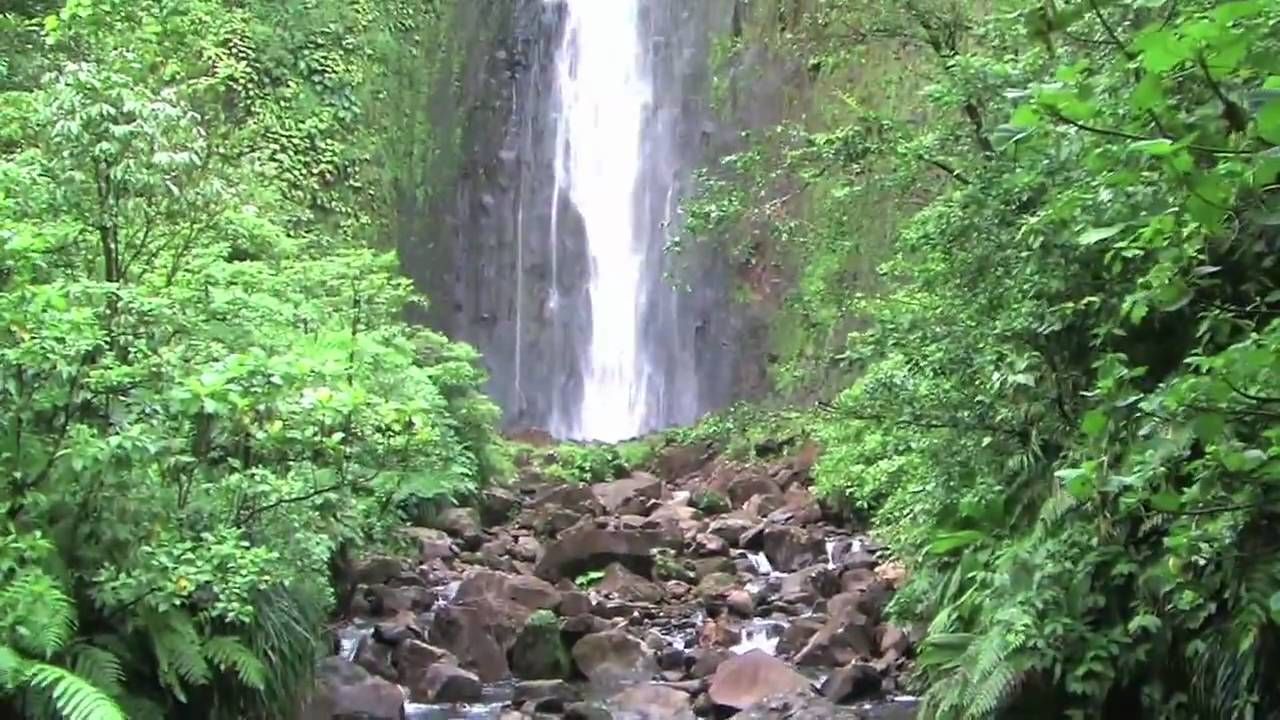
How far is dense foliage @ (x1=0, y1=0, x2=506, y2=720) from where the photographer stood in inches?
214

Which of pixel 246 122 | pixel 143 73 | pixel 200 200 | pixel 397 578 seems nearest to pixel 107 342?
A: pixel 200 200

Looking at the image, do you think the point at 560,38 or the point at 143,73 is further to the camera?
the point at 560,38

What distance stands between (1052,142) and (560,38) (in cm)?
2813

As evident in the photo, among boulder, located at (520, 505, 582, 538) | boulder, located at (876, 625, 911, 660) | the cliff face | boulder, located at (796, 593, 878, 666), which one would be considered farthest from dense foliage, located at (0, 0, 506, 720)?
the cliff face

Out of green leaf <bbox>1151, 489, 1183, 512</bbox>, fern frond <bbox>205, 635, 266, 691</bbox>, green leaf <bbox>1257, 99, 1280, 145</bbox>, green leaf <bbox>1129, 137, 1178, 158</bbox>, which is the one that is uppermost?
green leaf <bbox>1257, 99, 1280, 145</bbox>

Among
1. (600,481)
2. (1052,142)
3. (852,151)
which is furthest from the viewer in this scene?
(600,481)

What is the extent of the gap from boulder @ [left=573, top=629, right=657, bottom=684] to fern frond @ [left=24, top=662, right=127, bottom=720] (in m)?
5.76

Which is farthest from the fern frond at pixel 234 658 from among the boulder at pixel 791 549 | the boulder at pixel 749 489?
the boulder at pixel 749 489

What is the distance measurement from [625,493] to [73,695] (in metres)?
14.1

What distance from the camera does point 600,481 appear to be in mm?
21516

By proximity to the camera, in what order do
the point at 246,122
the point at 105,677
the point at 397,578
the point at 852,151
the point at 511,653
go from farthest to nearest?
1. the point at 246,122
2. the point at 397,578
3. the point at 511,653
4. the point at 852,151
5. the point at 105,677

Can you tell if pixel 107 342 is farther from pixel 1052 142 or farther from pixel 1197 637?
pixel 1197 637

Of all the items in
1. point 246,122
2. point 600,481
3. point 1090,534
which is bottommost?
point 600,481

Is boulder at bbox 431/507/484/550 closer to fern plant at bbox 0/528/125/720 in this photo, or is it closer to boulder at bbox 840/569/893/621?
boulder at bbox 840/569/893/621
